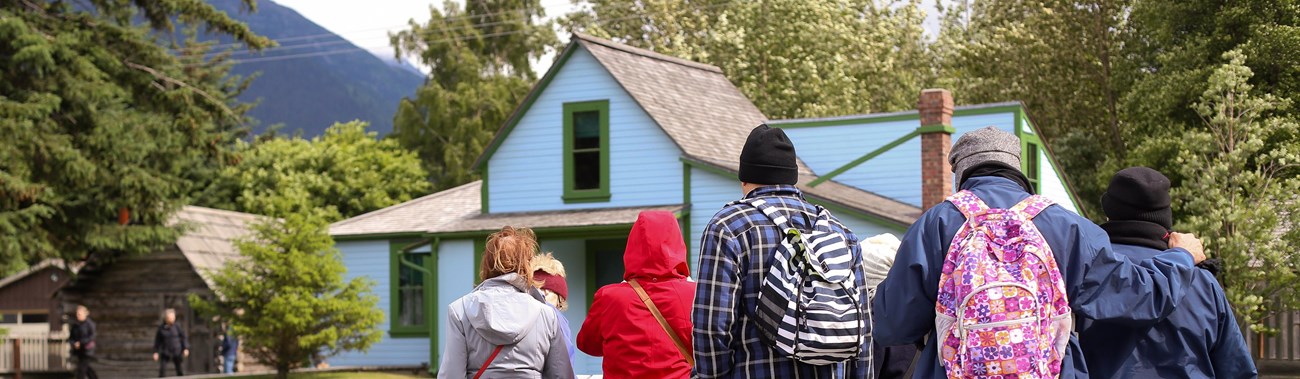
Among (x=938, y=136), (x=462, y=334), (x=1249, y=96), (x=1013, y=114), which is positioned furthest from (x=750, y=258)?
(x=1249, y=96)

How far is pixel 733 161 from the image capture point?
26.3 meters

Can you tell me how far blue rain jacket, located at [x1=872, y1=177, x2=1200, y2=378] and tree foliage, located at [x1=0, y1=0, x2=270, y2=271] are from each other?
2592 centimetres

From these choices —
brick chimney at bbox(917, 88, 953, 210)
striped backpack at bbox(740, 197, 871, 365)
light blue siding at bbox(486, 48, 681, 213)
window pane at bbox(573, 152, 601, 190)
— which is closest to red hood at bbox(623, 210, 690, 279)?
striped backpack at bbox(740, 197, 871, 365)

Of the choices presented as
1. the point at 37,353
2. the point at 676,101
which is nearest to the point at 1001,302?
the point at 676,101

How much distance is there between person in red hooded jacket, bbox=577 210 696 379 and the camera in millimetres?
6969

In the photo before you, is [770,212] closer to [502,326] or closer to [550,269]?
[502,326]

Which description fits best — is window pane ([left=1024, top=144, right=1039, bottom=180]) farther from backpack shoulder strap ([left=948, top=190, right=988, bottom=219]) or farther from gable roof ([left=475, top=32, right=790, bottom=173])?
backpack shoulder strap ([left=948, top=190, right=988, bottom=219])

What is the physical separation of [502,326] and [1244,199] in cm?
2133

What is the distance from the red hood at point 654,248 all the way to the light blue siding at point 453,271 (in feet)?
67.3

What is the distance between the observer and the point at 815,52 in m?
40.8

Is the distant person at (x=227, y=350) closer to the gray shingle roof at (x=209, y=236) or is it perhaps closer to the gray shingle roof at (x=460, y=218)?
the gray shingle roof at (x=209, y=236)

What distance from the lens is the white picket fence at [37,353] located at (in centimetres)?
3553

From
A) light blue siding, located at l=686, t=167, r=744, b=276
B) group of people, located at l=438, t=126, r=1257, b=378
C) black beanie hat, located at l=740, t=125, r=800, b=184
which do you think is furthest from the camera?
light blue siding, located at l=686, t=167, r=744, b=276

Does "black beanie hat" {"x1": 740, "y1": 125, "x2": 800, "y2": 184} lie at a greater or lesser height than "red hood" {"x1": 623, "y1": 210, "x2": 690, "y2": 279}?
greater
